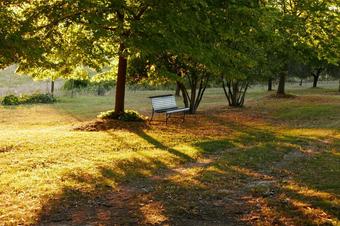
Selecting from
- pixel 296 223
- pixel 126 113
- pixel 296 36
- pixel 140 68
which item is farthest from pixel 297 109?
pixel 296 223

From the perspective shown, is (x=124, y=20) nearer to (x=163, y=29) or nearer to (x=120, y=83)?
(x=163, y=29)

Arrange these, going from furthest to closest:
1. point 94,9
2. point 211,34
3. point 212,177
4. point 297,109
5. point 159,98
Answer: point 297,109 < point 159,98 < point 94,9 < point 211,34 < point 212,177

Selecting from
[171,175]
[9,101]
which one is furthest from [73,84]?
[171,175]

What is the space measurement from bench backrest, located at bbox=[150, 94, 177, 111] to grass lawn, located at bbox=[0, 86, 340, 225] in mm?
976

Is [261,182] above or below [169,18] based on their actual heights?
below

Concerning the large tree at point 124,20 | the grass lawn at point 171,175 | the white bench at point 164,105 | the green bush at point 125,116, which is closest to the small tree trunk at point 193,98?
the white bench at point 164,105

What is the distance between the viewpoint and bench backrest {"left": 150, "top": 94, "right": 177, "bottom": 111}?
21.1 meters

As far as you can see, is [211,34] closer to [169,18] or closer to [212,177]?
[169,18]

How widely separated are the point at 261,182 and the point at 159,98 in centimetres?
1156

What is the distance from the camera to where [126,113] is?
21.7m

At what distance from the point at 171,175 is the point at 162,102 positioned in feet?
35.2

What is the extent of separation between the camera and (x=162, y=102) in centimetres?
2172

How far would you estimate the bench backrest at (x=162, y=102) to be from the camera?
69.3 ft

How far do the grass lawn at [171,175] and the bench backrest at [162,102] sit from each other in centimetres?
98
